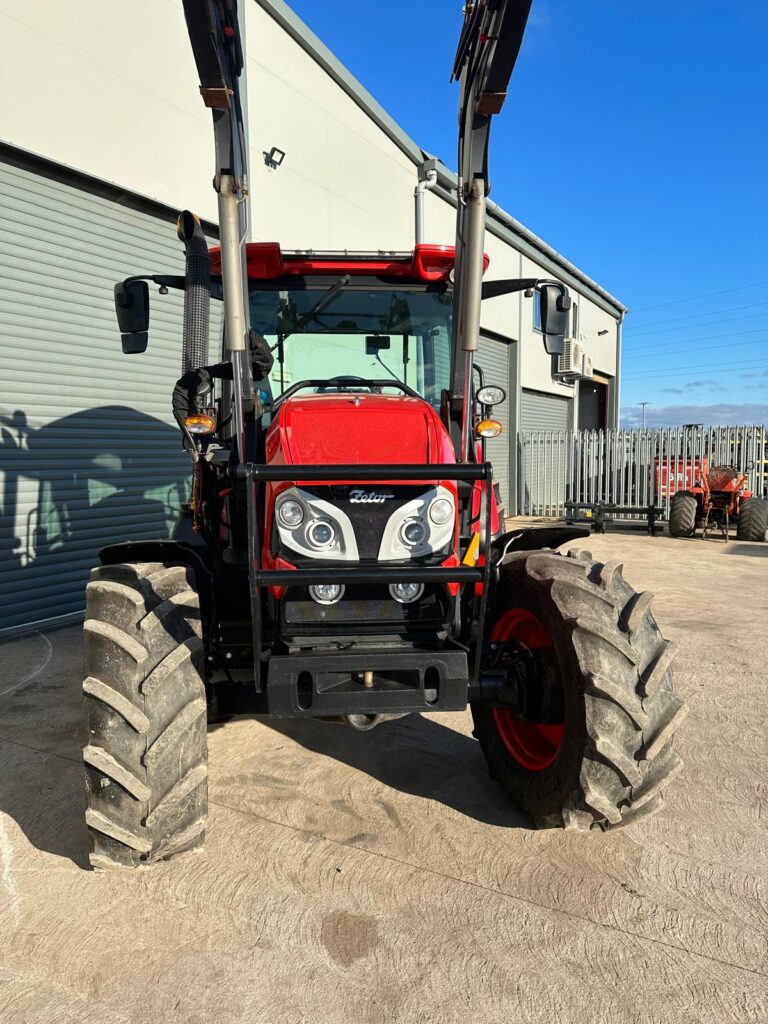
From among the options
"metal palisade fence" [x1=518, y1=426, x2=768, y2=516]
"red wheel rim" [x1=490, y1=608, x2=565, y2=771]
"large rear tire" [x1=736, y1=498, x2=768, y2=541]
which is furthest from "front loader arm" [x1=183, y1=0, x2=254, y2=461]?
"metal palisade fence" [x1=518, y1=426, x2=768, y2=516]

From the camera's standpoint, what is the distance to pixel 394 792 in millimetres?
3182

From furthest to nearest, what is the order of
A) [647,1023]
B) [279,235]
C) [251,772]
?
[279,235] → [251,772] → [647,1023]

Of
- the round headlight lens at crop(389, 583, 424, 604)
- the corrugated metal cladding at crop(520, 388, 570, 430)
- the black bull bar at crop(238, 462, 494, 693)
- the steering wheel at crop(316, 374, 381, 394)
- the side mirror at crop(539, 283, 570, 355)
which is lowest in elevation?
the round headlight lens at crop(389, 583, 424, 604)

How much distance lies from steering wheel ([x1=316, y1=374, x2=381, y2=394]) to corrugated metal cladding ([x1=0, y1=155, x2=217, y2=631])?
374cm

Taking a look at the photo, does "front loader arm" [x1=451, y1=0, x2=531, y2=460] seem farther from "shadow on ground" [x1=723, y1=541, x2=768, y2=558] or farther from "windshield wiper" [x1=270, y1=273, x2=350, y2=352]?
"shadow on ground" [x1=723, y1=541, x2=768, y2=558]

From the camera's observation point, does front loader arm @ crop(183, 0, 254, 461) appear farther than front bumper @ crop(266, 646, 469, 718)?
Yes

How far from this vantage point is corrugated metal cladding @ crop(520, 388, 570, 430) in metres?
17.4

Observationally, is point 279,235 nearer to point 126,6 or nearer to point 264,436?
point 126,6

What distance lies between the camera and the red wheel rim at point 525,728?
2.97m

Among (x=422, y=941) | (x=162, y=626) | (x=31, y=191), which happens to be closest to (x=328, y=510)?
(x=162, y=626)

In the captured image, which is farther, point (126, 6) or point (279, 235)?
point (279, 235)

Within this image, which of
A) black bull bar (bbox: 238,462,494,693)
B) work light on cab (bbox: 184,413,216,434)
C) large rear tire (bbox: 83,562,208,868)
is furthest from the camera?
work light on cab (bbox: 184,413,216,434)

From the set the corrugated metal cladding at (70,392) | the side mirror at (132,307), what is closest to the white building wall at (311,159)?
the corrugated metal cladding at (70,392)

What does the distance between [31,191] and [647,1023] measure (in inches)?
272
